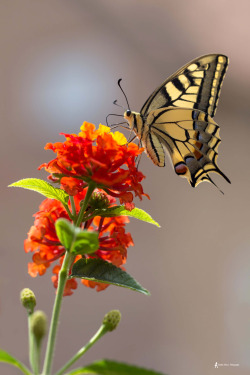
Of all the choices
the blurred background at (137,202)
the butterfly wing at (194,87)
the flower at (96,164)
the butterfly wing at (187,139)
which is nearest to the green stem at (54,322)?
the flower at (96,164)

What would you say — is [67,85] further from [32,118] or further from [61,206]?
[61,206]

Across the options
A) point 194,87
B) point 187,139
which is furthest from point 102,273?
point 194,87

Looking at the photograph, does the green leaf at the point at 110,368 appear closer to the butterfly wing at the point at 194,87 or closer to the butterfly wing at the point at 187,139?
the butterfly wing at the point at 187,139

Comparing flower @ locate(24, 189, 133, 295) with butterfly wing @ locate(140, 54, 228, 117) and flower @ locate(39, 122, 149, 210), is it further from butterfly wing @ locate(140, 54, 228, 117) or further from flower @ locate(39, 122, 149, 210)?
butterfly wing @ locate(140, 54, 228, 117)

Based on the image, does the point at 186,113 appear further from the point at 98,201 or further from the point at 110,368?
the point at 110,368

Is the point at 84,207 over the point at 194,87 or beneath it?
beneath

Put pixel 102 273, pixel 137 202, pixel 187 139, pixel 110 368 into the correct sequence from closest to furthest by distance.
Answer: pixel 110 368, pixel 102 273, pixel 187 139, pixel 137 202
